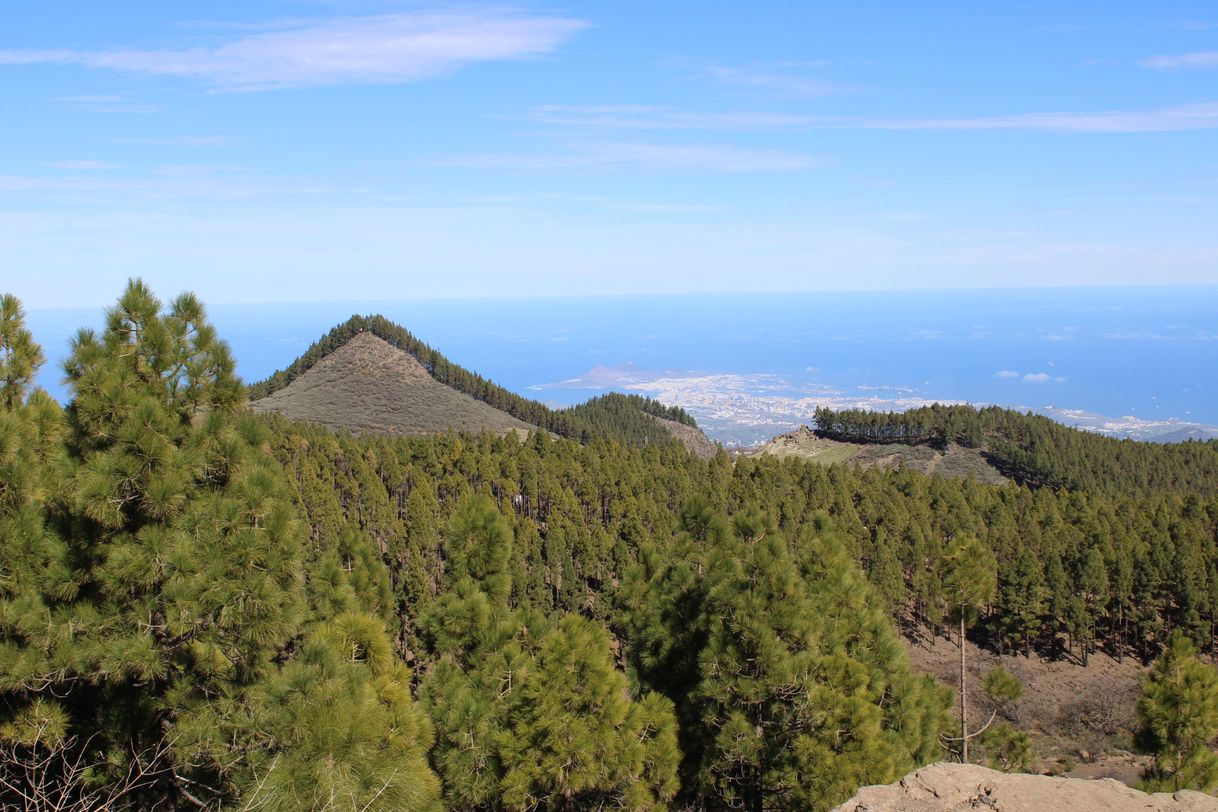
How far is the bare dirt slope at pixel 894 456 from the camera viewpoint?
85188 mm

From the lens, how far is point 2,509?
27.5 ft

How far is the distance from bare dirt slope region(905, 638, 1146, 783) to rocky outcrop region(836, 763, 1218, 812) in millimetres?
21588

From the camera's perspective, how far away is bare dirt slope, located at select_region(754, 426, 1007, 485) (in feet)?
279

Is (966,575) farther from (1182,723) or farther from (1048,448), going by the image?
(1048,448)

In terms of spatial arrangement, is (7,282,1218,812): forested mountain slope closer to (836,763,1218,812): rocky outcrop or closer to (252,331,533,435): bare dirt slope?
(836,763,1218,812): rocky outcrop

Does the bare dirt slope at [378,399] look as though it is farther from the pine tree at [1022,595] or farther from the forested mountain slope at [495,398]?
the pine tree at [1022,595]

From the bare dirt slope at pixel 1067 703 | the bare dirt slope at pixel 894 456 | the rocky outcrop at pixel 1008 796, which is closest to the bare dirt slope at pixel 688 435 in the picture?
the bare dirt slope at pixel 894 456

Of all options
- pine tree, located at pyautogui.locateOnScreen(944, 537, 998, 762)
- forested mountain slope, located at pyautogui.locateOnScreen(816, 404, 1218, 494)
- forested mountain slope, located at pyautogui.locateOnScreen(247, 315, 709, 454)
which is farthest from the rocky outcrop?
forested mountain slope, located at pyautogui.locateOnScreen(247, 315, 709, 454)

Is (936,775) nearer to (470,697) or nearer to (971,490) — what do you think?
(470,697)

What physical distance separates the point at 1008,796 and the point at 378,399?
8660 centimetres

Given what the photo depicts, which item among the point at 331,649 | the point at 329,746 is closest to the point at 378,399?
the point at 331,649

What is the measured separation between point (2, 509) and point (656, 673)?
11.6m

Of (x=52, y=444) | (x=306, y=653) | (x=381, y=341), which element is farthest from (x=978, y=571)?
(x=381, y=341)

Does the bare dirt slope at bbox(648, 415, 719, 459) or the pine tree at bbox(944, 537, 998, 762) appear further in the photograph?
the bare dirt slope at bbox(648, 415, 719, 459)
